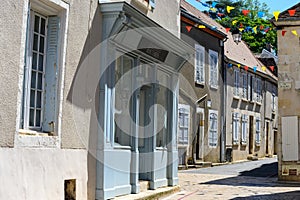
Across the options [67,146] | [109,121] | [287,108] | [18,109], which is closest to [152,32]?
[109,121]

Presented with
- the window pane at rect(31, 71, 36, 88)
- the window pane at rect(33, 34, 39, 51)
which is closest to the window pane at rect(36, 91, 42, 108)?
the window pane at rect(31, 71, 36, 88)

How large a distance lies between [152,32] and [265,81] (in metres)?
20.1

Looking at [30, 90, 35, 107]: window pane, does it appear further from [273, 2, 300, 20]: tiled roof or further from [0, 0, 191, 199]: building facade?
[273, 2, 300, 20]: tiled roof

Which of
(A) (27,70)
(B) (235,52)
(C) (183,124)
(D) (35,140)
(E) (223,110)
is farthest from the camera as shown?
(B) (235,52)

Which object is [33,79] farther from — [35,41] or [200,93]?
[200,93]

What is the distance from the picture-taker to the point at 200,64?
2041 centimetres

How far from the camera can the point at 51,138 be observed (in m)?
6.49

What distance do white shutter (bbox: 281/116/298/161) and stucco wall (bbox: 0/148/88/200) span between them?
28.4 ft

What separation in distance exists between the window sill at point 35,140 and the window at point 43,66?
0.15 meters

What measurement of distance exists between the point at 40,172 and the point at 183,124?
42.5 ft

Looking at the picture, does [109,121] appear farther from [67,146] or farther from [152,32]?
[152,32]

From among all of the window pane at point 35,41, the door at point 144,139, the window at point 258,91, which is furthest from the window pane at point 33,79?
the window at point 258,91

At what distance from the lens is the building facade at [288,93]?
14.4 m

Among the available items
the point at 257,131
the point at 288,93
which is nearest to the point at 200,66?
the point at 288,93
